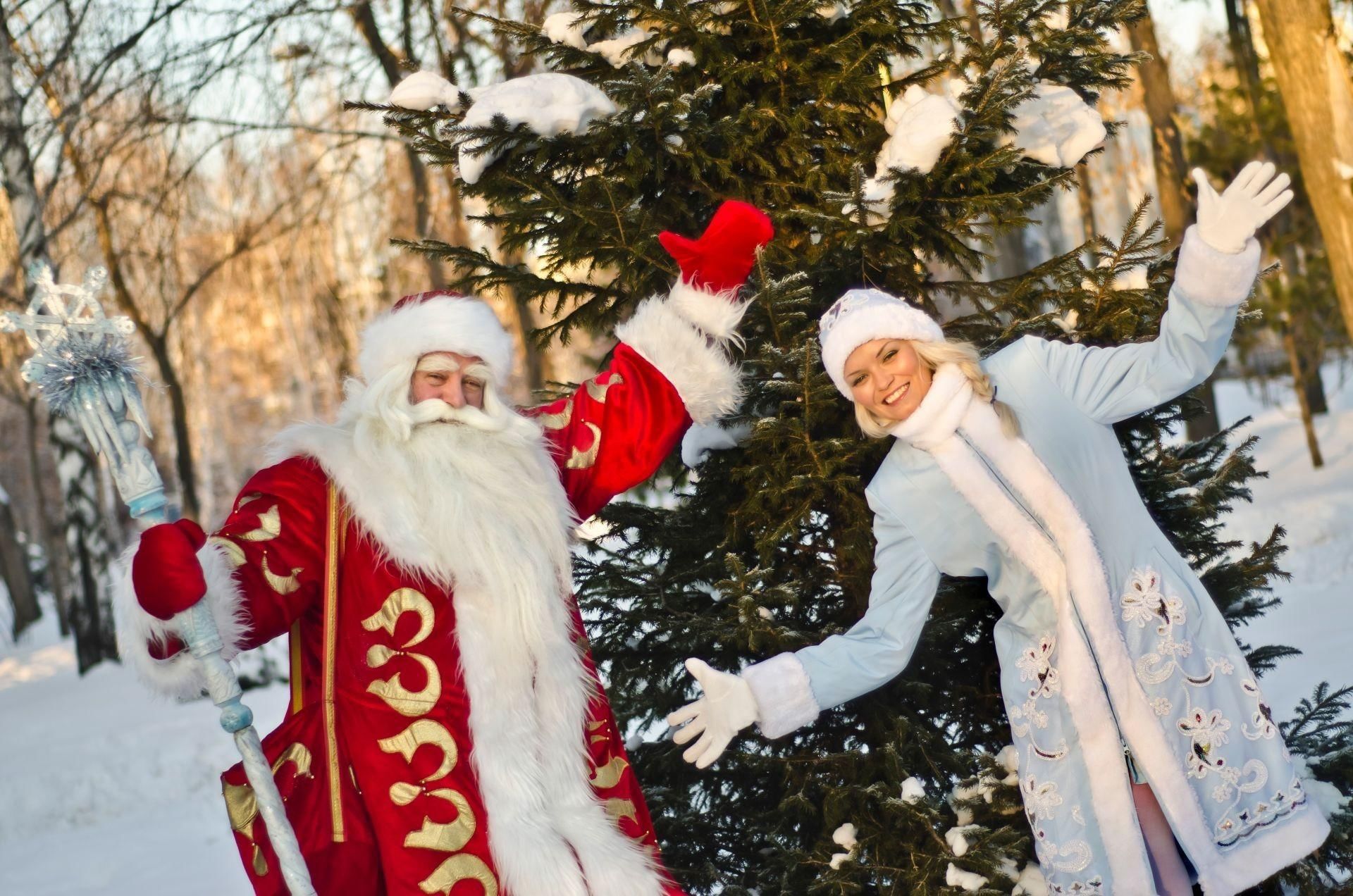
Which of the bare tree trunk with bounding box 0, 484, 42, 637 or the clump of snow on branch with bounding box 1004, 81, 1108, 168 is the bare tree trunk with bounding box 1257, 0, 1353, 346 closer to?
the clump of snow on branch with bounding box 1004, 81, 1108, 168

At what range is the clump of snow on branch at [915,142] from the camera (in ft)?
10.5

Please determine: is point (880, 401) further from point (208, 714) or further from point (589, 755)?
point (208, 714)

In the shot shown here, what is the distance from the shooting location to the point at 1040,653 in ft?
9.97

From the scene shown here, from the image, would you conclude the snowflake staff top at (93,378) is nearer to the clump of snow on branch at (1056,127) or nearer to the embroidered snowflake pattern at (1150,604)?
→ the embroidered snowflake pattern at (1150,604)

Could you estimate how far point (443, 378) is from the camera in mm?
3088

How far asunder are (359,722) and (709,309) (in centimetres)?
129

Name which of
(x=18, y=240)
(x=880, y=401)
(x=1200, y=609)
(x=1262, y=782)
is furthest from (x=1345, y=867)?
(x=18, y=240)

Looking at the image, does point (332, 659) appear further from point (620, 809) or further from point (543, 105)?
A: point (543, 105)

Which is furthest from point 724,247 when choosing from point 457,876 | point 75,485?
point 75,485

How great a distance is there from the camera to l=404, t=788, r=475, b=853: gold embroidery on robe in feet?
8.94

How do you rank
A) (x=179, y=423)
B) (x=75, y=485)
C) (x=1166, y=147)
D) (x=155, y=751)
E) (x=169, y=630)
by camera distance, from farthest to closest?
(x=179, y=423) → (x=75, y=485) → (x=1166, y=147) → (x=155, y=751) → (x=169, y=630)

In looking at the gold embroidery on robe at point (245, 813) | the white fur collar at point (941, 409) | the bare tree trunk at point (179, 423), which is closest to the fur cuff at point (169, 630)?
the gold embroidery on robe at point (245, 813)

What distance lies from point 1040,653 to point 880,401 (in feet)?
2.38

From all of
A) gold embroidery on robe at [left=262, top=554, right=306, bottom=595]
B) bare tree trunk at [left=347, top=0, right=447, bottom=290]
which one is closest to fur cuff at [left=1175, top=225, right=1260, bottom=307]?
gold embroidery on robe at [left=262, top=554, right=306, bottom=595]
